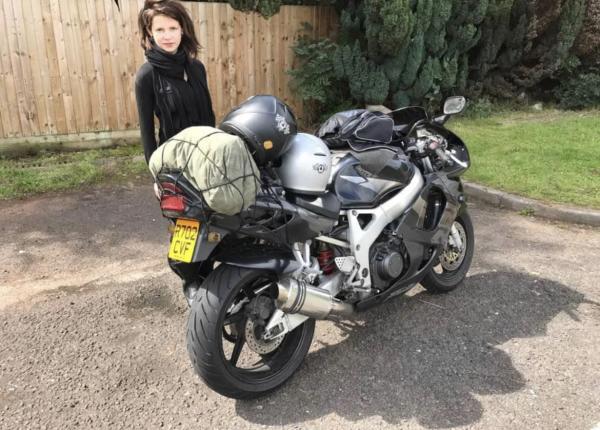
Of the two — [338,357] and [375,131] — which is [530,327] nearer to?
[338,357]

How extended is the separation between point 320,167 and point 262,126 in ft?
1.26

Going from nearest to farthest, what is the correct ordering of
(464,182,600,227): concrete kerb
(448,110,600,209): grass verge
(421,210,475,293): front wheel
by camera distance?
(421,210,475,293): front wheel
(464,182,600,227): concrete kerb
(448,110,600,209): grass verge

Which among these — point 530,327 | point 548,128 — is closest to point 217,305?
point 530,327

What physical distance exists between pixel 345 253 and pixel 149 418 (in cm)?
135

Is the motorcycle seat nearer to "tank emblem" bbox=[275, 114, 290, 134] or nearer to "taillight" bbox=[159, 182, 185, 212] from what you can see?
"tank emblem" bbox=[275, 114, 290, 134]

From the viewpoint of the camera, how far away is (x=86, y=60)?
7.49 m

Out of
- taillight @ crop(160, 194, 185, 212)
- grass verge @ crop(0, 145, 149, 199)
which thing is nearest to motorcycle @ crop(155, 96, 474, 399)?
taillight @ crop(160, 194, 185, 212)

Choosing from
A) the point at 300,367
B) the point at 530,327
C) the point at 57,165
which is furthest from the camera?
the point at 57,165

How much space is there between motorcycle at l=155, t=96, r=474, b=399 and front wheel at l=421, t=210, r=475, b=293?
37 centimetres

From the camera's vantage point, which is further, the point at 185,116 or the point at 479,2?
the point at 479,2

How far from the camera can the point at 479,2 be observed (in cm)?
909

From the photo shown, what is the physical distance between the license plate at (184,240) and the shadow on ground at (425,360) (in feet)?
2.91

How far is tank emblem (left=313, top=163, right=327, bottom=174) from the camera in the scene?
2840 mm

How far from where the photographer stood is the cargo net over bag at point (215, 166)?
7.79ft
